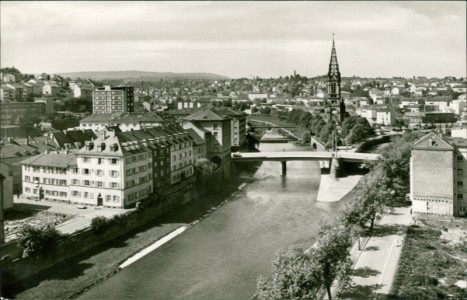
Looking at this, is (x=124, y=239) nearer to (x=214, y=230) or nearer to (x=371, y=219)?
(x=214, y=230)

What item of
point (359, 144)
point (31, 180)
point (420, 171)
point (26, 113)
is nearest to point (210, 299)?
point (420, 171)

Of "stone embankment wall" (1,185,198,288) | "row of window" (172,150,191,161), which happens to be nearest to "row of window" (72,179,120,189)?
"stone embankment wall" (1,185,198,288)

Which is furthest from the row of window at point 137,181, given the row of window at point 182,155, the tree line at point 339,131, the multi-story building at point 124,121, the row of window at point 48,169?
the tree line at point 339,131

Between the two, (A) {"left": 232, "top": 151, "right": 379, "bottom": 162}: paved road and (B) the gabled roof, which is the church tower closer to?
(A) {"left": 232, "top": 151, "right": 379, "bottom": 162}: paved road

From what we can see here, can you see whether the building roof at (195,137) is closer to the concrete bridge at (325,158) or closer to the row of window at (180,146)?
the row of window at (180,146)

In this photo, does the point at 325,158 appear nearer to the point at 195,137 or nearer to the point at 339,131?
the point at 195,137
